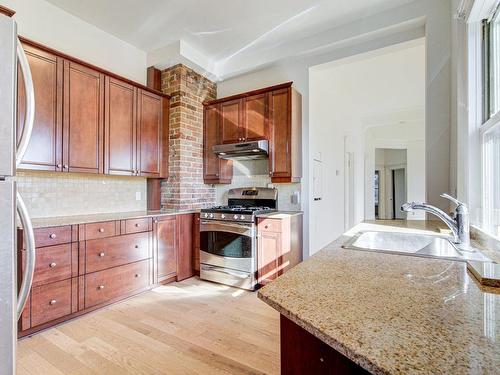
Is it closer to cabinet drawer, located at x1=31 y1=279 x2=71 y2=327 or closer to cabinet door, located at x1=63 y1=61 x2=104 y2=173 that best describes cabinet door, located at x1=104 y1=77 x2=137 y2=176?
cabinet door, located at x1=63 y1=61 x2=104 y2=173

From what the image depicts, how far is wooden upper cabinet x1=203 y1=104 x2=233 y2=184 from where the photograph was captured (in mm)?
3680

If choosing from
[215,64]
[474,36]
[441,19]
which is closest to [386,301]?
[474,36]

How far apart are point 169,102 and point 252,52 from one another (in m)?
1.32

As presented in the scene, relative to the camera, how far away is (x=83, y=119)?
262 centimetres

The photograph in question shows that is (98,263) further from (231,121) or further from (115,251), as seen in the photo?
(231,121)

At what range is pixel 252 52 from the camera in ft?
11.6

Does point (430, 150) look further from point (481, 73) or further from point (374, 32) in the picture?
point (374, 32)

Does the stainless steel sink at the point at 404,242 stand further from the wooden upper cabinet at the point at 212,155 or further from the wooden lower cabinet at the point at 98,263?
the wooden upper cabinet at the point at 212,155

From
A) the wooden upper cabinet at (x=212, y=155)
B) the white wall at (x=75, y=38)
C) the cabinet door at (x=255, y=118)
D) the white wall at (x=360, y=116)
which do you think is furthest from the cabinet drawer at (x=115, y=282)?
the white wall at (x=75, y=38)

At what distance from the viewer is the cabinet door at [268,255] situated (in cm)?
287

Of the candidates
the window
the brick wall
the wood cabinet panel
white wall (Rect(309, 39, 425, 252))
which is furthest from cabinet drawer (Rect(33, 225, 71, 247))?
the window

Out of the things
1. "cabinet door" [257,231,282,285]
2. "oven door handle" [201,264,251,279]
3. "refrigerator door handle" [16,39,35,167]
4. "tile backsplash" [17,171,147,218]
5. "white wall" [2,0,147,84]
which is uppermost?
"white wall" [2,0,147,84]

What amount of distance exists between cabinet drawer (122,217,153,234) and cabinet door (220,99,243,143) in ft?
4.78

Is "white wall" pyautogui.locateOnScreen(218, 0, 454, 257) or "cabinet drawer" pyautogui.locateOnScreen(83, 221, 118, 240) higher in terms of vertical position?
"white wall" pyautogui.locateOnScreen(218, 0, 454, 257)
